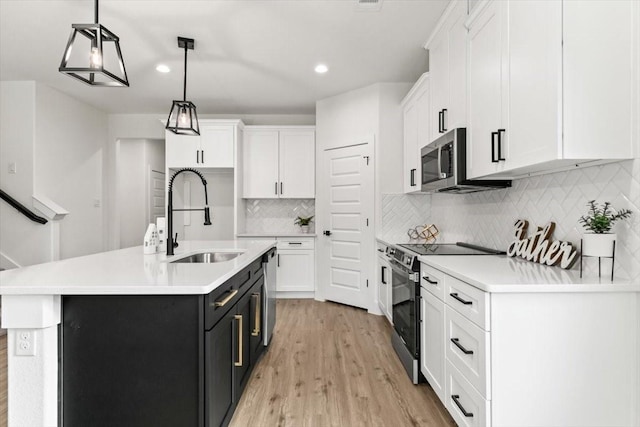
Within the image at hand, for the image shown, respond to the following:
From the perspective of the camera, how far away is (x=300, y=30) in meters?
3.12

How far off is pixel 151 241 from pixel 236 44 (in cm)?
201

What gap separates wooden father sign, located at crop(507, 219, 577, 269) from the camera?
1.81 meters

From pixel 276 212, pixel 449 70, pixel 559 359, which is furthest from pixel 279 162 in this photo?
pixel 559 359

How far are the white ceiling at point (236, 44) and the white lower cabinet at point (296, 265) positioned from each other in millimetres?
2003

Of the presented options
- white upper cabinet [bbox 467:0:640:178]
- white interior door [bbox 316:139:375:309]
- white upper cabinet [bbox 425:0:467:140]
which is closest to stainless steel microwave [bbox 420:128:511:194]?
white upper cabinet [bbox 425:0:467:140]

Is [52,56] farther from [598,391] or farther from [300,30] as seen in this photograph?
[598,391]

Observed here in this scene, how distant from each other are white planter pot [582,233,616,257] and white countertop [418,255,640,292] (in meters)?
0.11

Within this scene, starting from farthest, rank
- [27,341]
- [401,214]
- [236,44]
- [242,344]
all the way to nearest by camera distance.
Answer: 1. [401,214]
2. [236,44]
3. [242,344]
4. [27,341]

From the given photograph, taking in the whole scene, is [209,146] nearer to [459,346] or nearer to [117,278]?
[117,278]

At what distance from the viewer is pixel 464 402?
5.59 feet

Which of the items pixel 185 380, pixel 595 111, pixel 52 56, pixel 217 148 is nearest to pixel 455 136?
pixel 595 111

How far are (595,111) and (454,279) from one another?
3.08 feet

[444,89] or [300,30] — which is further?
[300,30]

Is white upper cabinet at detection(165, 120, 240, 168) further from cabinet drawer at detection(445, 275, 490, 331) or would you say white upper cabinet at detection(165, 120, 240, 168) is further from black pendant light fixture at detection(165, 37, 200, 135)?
cabinet drawer at detection(445, 275, 490, 331)
